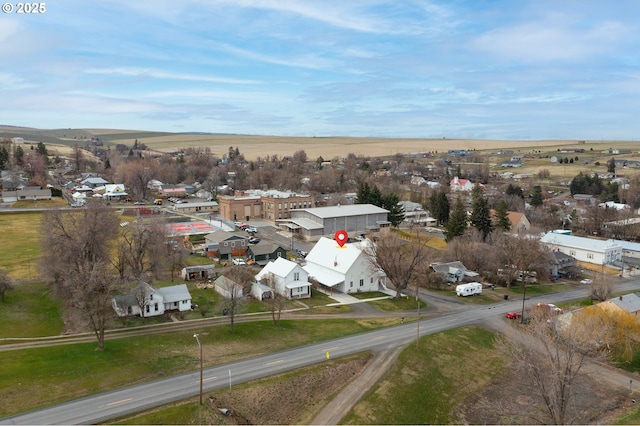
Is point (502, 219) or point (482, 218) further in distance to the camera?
point (502, 219)

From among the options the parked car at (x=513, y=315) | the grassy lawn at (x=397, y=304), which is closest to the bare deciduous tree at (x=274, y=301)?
the grassy lawn at (x=397, y=304)

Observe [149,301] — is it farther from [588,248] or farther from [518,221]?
[518,221]

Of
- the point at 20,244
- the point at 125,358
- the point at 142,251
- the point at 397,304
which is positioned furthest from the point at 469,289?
the point at 20,244

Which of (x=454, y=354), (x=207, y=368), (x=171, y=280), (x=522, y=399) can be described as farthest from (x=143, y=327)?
(x=522, y=399)

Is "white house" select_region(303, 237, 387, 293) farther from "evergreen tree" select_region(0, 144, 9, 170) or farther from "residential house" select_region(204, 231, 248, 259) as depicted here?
"evergreen tree" select_region(0, 144, 9, 170)

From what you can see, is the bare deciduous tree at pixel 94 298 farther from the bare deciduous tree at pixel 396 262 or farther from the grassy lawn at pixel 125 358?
the bare deciduous tree at pixel 396 262

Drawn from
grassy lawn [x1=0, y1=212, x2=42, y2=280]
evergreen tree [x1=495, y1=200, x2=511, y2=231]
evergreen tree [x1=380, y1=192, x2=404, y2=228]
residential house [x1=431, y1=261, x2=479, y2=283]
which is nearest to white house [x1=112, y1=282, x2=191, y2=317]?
grassy lawn [x1=0, y1=212, x2=42, y2=280]
